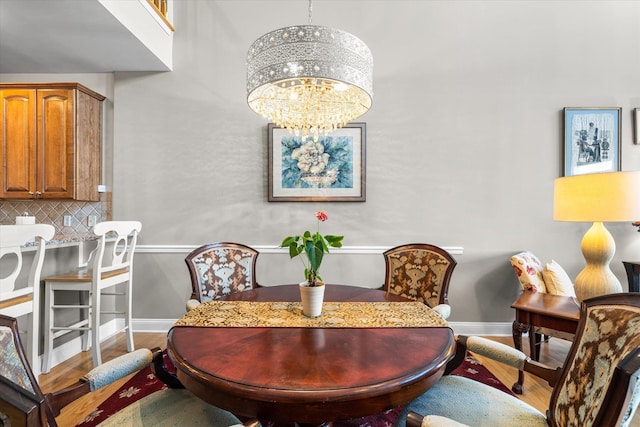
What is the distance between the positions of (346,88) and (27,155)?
10.2 ft

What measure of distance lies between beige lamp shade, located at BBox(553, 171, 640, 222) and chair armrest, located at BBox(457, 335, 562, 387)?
3.73 ft

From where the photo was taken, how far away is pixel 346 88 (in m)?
1.86

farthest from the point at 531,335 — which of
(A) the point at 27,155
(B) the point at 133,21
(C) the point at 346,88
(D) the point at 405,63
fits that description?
(A) the point at 27,155

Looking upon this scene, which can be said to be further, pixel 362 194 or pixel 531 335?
pixel 362 194

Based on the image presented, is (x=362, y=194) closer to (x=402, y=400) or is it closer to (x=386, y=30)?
(x=386, y=30)

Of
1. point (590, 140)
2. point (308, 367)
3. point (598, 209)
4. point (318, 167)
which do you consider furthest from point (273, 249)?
point (590, 140)

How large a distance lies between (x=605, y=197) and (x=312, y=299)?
175 centimetres

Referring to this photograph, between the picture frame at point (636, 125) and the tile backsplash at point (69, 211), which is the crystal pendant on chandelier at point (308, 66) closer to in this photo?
the tile backsplash at point (69, 211)

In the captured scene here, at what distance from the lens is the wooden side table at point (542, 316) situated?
2.03 metres

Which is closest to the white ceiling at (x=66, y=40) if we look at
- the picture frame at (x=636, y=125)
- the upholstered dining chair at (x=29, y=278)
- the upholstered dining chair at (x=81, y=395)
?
the upholstered dining chair at (x=29, y=278)

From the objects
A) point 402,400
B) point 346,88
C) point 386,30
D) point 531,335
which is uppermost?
point 386,30

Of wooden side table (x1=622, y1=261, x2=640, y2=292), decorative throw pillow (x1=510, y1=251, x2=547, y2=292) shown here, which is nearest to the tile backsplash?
decorative throw pillow (x1=510, y1=251, x2=547, y2=292)

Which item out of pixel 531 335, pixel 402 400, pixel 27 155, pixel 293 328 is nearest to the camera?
pixel 402 400

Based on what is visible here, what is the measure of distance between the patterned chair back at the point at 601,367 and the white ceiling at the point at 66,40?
3.20 meters
